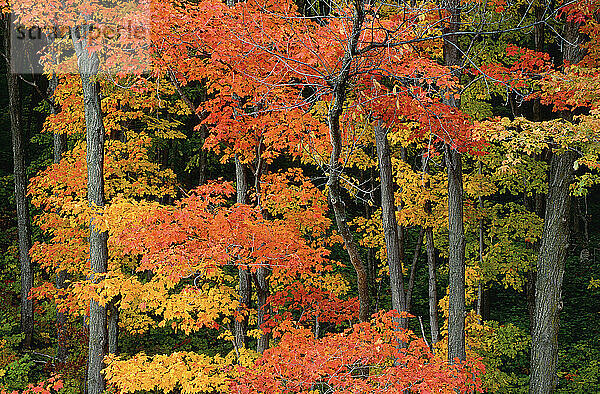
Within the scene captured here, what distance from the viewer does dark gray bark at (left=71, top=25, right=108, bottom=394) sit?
8078 mm

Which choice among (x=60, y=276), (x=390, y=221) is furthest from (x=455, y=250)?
(x=60, y=276)

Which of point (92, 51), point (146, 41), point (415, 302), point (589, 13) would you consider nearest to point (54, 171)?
point (92, 51)

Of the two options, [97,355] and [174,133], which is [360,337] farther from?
[174,133]

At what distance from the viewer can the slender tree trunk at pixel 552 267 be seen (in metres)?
8.66

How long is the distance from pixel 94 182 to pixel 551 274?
7.84 meters

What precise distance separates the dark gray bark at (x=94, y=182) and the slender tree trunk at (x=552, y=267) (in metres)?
7.33

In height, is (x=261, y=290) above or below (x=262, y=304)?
above

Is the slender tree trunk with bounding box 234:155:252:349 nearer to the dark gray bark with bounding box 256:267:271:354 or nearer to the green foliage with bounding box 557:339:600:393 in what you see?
the dark gray bark with bounding box 256:267:271:354

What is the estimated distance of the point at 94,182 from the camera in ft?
27.3

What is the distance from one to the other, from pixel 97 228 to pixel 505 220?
842 cm

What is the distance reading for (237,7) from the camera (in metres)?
7.51

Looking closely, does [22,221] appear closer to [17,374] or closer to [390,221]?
[17,374]

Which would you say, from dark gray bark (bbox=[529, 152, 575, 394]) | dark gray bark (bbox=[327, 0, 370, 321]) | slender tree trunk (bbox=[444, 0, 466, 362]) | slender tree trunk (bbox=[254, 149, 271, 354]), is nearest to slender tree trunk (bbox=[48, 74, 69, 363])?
slender tree trunk (bbox=[254, 149, 271, 354])

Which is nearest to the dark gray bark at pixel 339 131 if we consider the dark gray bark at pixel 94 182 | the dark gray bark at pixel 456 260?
the dark gray bark at pixel 456 260
